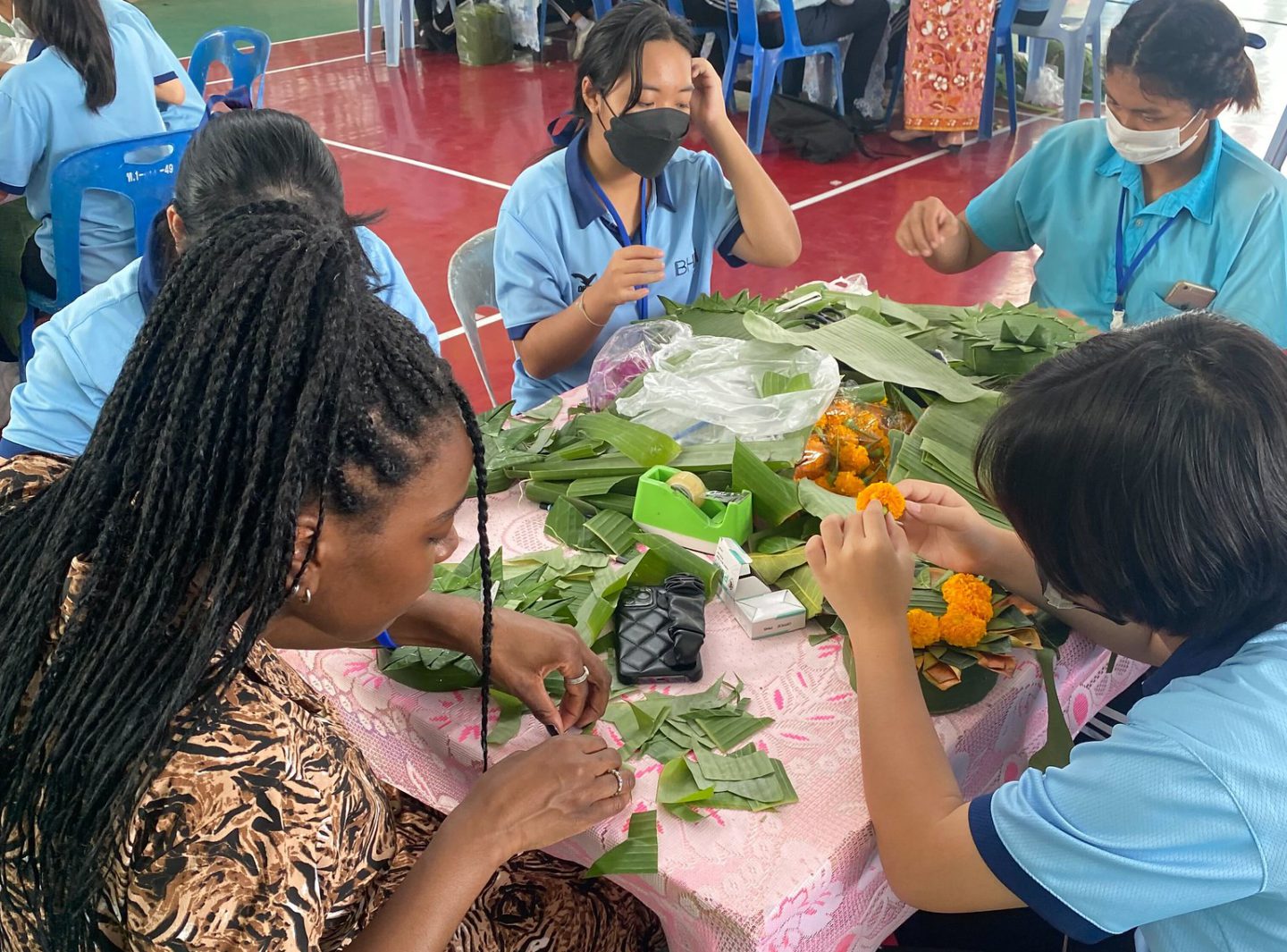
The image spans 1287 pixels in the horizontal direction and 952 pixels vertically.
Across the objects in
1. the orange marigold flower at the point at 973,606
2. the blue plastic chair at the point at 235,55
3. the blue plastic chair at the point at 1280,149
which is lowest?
the orange marigold flower at the point at 973,606

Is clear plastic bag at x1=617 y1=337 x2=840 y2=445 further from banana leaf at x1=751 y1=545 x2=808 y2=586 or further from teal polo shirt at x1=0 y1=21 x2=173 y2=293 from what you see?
teal polo shirt at x1=0 y1=21 x2=173 y2=293

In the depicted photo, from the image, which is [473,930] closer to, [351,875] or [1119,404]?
[351,875]

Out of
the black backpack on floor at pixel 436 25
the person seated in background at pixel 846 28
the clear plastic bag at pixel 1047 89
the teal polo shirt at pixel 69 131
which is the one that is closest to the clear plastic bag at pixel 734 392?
the teal polo shirt at pixel 69 131

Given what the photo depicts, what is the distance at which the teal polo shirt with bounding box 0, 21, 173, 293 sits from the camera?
2953 mm

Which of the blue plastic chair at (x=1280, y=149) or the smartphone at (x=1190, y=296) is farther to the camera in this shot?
the blue plastic chair at (x=1280, y=149)

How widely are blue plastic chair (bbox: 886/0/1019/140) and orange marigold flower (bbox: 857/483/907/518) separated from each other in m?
5.73

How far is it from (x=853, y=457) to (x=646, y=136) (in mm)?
982

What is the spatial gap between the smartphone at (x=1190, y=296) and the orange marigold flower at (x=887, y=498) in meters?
1.26

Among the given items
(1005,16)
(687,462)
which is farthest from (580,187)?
(1005,16)

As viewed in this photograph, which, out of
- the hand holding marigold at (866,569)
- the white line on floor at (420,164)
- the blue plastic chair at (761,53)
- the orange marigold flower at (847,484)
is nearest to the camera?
the hand holding marigold at (866,569)

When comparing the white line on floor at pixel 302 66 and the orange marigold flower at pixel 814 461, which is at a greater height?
the white line on floor at pixel 302 66

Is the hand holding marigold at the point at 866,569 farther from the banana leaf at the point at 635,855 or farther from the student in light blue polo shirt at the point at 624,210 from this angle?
the student in light blue polo shirt at the point at 624,210

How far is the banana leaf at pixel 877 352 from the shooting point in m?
1.78

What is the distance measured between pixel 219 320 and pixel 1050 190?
2.14m
